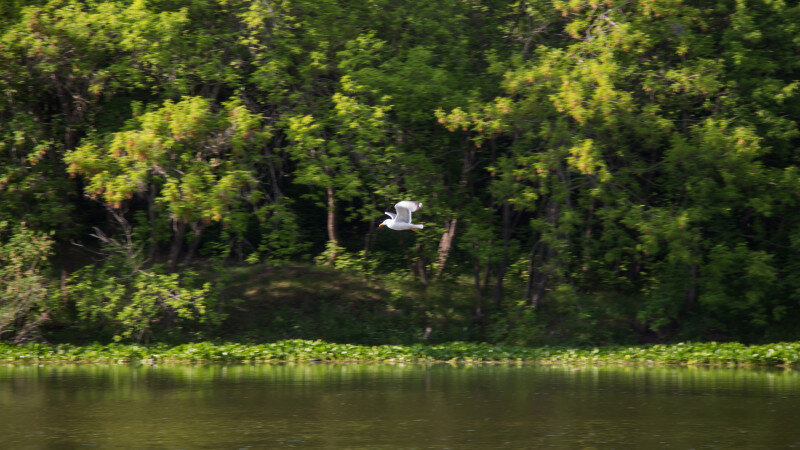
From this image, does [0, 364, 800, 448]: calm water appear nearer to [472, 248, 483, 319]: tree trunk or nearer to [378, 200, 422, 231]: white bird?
[378, 200, 422, 231]: white bird

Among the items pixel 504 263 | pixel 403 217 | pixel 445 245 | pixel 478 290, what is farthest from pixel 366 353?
pixel 445 245

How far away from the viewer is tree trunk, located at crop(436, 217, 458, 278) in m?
25.8

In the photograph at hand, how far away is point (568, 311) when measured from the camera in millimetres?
23984

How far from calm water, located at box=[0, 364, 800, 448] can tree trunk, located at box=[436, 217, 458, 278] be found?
290 inches

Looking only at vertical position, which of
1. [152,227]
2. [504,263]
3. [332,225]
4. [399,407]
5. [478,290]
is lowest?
[399,407]

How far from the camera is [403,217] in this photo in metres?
17.8

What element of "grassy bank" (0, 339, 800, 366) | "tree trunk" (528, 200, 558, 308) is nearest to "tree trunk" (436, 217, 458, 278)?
"tree trunk" (528, 200, 558, 308)

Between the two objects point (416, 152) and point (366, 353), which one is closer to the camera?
point (366, 353)

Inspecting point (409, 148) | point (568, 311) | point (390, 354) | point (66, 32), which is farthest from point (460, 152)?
point (66, 32)

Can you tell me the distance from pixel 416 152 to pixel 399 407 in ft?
35.8

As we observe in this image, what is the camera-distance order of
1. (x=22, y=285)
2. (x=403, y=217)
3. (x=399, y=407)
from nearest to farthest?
(x=399, y=407)
(x=403, y=217)
(x=22, y=285)

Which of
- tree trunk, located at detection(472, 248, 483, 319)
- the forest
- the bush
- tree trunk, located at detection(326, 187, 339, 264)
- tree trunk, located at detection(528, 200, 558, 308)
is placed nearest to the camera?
the forest

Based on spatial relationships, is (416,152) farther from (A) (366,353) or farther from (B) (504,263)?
(A) (366,353)

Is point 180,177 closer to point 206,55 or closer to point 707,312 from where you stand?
point 206,55
